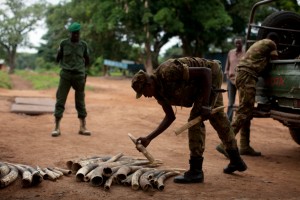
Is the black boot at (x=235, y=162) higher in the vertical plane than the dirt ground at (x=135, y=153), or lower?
higher

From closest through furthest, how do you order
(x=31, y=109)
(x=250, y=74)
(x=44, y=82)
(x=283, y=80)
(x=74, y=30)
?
(x=283, y=80) → (x=250, y=74) → (x=74, y=30) → (x=31, y=109) → (x=44, y=82)

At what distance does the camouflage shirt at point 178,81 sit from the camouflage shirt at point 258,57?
1.40 meters

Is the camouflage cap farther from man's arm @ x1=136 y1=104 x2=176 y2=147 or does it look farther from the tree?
the tree

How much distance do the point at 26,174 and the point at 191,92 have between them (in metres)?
1.98

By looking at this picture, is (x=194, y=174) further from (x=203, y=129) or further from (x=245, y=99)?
(x=245, y=99)

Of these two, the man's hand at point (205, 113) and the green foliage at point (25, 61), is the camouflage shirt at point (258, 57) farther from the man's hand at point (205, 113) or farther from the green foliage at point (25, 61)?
the green foliage at point (25, 61)

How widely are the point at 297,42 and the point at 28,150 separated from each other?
5.28 meters

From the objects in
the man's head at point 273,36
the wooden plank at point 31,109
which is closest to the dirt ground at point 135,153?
the wooden plank at point 31,109

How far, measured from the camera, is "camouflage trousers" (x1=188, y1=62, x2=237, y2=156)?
3494 mm

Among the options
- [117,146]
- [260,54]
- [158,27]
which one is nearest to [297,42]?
[260,54]

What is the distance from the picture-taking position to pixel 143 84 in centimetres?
324

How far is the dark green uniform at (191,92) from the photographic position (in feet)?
10.5

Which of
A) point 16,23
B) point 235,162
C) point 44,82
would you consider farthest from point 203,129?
point 16,23

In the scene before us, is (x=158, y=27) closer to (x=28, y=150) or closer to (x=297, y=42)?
(x=297, y=42)
